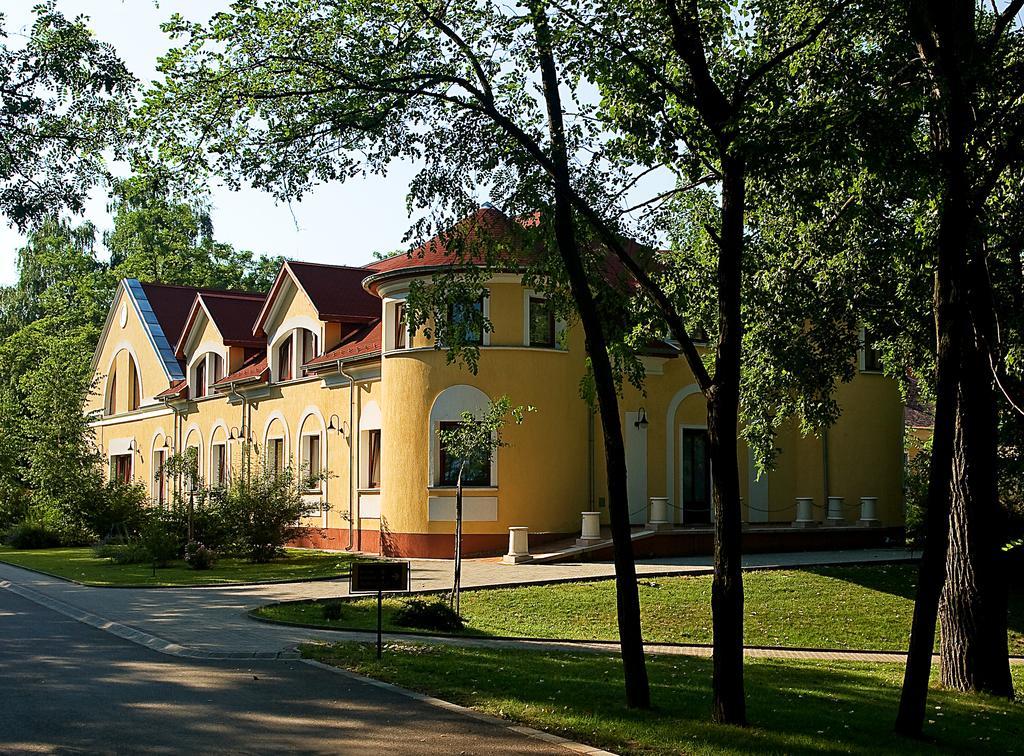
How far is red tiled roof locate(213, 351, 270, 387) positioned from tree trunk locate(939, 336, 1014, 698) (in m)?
27.3

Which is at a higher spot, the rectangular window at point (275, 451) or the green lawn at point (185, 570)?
the rectangular window at point (275, 451)

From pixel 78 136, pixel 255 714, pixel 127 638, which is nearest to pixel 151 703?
Result: pixel 255 714

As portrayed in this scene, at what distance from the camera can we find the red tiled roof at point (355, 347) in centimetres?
3222

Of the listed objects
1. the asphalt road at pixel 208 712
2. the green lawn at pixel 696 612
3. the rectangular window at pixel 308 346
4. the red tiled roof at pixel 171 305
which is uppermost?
the red tiled roof at pixel 171 305

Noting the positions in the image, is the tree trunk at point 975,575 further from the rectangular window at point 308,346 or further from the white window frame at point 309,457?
the rectangular window at point 308,346

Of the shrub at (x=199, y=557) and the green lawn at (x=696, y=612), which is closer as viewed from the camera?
the green lawn at (x=696, y=612)

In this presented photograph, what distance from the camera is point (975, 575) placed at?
1309 cm

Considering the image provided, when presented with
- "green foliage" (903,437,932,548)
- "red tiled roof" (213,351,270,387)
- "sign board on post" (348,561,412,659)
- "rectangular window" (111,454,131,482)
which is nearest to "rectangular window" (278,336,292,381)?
"red tiled roof" (213,351,270,387)

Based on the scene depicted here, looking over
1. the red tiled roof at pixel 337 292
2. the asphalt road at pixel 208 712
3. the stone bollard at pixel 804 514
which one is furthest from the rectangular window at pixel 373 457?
the asphalt road at pixel 208 712

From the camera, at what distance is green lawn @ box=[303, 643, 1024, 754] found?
924cm

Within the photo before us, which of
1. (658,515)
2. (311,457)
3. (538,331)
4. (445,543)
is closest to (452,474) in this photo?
(445,543)

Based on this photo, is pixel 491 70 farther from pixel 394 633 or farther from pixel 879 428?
pixel 879 428

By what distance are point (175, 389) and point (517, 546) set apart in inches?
842

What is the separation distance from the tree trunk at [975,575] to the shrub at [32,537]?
32.1m
